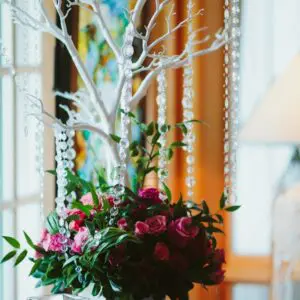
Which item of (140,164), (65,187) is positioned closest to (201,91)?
(140,164)

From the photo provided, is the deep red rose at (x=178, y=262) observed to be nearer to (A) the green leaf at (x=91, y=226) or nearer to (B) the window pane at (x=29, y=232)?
(A) the green leaf at (x=91, y=226)

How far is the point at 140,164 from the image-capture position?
1.72 metres

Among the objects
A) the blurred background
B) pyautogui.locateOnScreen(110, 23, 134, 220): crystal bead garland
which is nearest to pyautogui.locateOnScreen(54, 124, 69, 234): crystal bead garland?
pyautogui.locateOnScreen(110, 23, 134, 220): crystal bead garland

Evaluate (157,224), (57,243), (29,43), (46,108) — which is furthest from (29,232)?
(157,224)

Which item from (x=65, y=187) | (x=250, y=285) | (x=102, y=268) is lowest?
(x=250, y=285)

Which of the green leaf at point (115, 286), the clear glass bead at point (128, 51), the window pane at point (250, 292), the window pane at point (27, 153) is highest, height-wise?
the clear glass bead at point (128, 51)

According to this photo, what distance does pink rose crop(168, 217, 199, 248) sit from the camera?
4.71 ft

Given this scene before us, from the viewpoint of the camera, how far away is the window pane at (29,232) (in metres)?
2.03

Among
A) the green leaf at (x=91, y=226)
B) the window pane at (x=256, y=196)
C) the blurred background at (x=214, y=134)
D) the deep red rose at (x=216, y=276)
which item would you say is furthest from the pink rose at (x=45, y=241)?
the window pane at (x=256, y=196)

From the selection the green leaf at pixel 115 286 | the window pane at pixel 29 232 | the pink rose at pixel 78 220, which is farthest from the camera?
the window pane at pixel 29 232

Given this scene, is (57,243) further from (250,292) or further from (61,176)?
(250,292)

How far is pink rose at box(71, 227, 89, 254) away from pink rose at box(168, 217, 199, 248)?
0.17 meters

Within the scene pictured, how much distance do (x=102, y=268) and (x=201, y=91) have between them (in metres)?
0.96

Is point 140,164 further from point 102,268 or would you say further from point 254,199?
point 254,199
